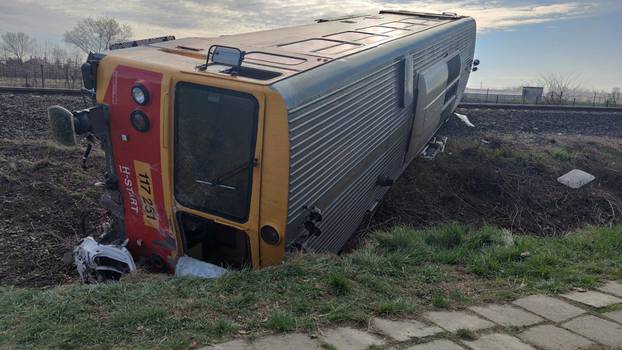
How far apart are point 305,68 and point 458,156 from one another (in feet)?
21.2

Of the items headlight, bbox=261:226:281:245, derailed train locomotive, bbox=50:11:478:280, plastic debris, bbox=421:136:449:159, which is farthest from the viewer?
plastic debris, bbox=421:136:449:159

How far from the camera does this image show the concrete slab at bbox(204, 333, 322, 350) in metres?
2.87

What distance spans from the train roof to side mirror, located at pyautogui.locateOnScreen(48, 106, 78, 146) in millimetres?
679

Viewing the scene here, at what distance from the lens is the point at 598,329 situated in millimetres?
3324

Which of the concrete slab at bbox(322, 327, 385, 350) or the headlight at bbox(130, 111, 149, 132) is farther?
the headlight at bbox(130, 111, 149, 132)

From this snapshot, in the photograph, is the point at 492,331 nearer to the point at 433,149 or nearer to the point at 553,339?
the point at 553,339

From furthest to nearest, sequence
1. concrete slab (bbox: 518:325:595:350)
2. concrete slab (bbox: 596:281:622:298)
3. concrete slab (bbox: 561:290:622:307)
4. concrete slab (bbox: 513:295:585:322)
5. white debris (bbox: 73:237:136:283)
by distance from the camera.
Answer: white debris (bbox: 73:237:136:283) → concrete slab (bbox: 596:281:622:298) → concrete slab (bbox: 561:290:622:307) → concrete slab (bbox: 513:295:585:322) → concrete slab (bbox: 518:325:595:350)

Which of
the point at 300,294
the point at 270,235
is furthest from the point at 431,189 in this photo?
the point at 300,294

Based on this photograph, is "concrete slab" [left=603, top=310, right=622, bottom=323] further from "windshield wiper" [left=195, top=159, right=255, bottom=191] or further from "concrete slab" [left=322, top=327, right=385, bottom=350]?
"windshield wiper" [left=195, top=159, right=255, bottom=191]

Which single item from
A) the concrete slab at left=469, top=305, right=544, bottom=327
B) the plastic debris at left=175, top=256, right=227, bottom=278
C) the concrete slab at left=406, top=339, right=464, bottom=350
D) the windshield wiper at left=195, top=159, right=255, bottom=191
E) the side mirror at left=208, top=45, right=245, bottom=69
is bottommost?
the plastic debris at left=175, top=256, right=227, bottom=278

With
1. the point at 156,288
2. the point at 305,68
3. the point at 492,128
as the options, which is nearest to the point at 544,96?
the point at 492,128

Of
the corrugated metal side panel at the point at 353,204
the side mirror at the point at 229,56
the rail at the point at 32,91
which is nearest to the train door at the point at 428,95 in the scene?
the corrugated metal side panel at the point at 353,204

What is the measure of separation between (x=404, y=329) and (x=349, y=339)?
376 millimetres

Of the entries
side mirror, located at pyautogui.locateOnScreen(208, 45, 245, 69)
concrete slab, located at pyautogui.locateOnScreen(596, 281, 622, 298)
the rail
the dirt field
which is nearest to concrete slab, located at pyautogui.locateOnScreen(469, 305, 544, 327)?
concrete slab, located at pyautogui.locateOnScreen(596, 281, 622, 298)
